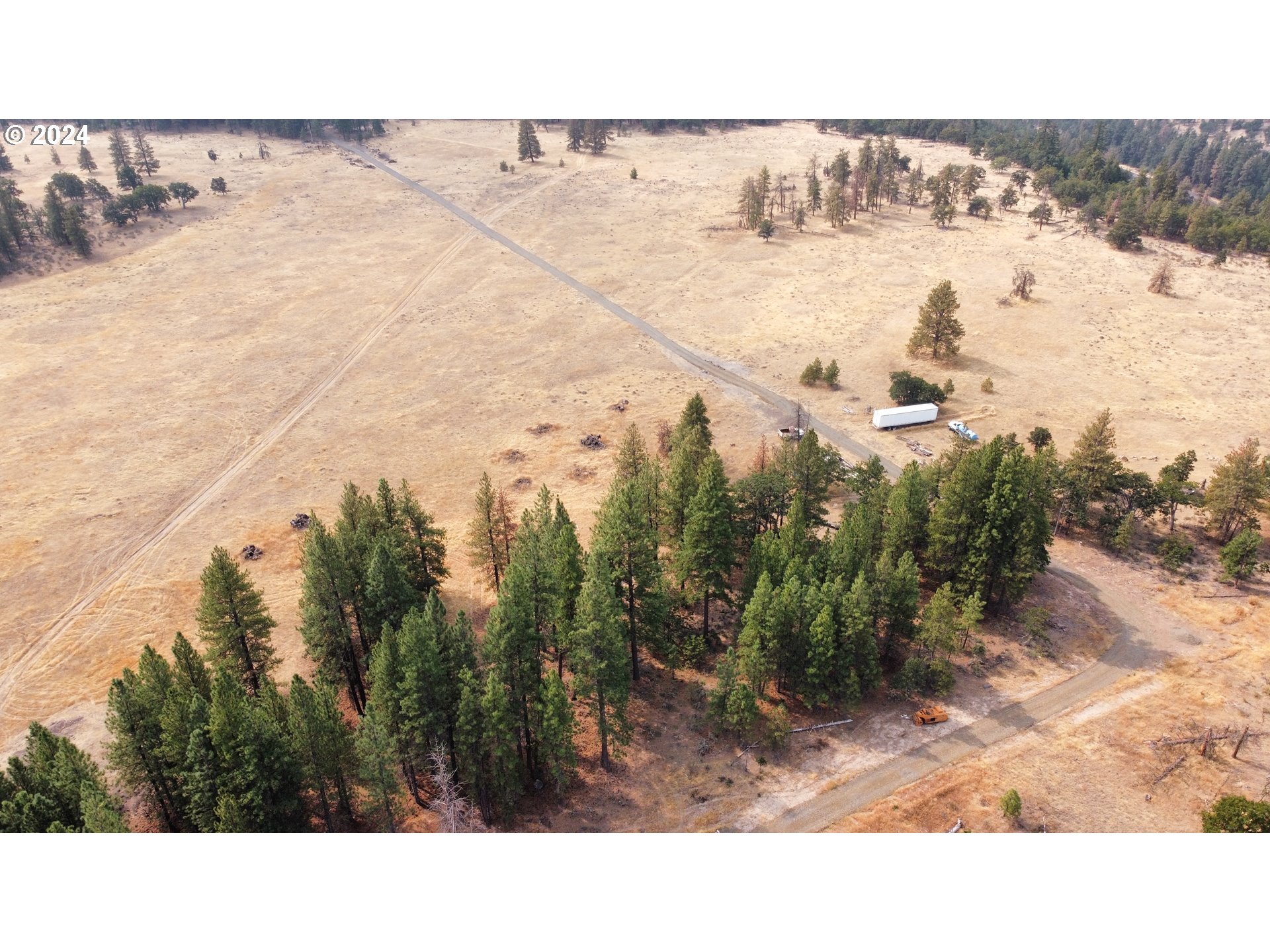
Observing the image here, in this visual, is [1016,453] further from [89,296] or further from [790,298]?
[89,296]

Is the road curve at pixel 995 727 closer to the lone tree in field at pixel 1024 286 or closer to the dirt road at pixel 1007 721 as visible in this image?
the dirt road at pixel 1007 721

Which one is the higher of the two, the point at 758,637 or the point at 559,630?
the point at 559,630

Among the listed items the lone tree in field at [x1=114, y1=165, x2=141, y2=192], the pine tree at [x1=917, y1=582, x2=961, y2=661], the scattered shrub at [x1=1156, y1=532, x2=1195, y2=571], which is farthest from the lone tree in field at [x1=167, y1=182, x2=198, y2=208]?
the scattered shrub at [x1=1156, y1=532, x2=1195, y2=571]

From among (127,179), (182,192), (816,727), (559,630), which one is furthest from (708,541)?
(127,179)

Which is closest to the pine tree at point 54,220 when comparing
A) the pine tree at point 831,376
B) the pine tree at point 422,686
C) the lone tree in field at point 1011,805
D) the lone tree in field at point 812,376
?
the lone tree in field at point 812,376

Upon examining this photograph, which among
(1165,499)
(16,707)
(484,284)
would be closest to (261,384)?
(484,284)

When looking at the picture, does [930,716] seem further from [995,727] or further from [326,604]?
[326,604]

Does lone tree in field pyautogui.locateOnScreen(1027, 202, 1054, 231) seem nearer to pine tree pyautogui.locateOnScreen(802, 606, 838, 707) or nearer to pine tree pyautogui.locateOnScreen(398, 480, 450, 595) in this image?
pine tree pyautogui.locateOnScreen(802, 606, 838, 707)
